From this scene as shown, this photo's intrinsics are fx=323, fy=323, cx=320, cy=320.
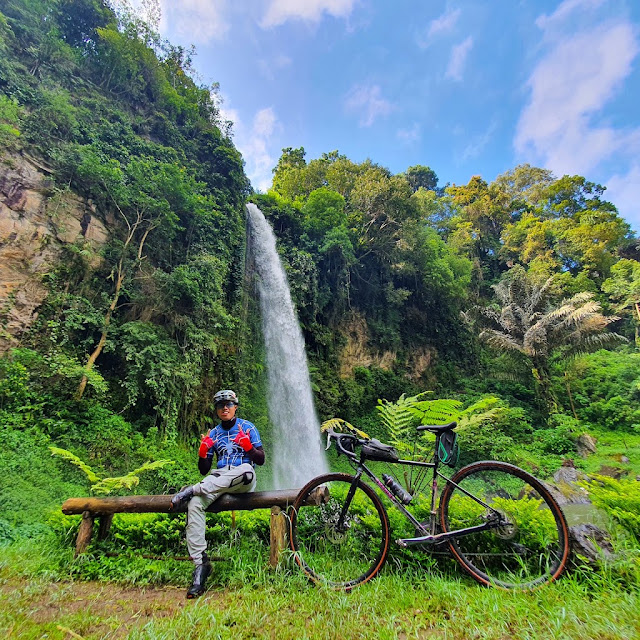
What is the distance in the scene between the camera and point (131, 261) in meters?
Answer: 8.94

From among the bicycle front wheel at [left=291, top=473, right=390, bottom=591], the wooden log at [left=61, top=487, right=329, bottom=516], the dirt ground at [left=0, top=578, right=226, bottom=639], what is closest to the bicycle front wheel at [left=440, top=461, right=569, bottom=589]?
the bicycle front wheel at [left=291, top=473, right=390, bottom=591]

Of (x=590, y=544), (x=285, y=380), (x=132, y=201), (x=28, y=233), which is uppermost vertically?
(x=132, y=201)

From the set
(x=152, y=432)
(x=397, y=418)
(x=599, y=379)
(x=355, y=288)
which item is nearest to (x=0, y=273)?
(x=152, y=432)

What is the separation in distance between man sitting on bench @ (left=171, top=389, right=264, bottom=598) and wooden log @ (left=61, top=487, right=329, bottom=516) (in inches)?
3.2

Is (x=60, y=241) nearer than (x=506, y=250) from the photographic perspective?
Yes

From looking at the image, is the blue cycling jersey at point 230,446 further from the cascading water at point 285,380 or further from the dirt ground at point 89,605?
the cascading water at point 285,380

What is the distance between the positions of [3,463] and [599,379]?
64.0 feet

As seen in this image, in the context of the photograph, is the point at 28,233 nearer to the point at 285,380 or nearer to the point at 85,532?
the point at 85,532

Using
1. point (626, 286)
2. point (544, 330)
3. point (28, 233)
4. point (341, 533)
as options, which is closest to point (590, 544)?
point (341, 533)

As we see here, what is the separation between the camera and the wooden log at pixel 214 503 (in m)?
2.65

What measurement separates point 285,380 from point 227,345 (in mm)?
2623

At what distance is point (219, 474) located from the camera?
2650 mm

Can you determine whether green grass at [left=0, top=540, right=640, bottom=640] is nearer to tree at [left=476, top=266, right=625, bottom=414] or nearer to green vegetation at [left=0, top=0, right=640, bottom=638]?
green vegetation at [left=0, top=0, right=640, bottom=638]

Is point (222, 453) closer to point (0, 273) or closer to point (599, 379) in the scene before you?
point (0, 273)
